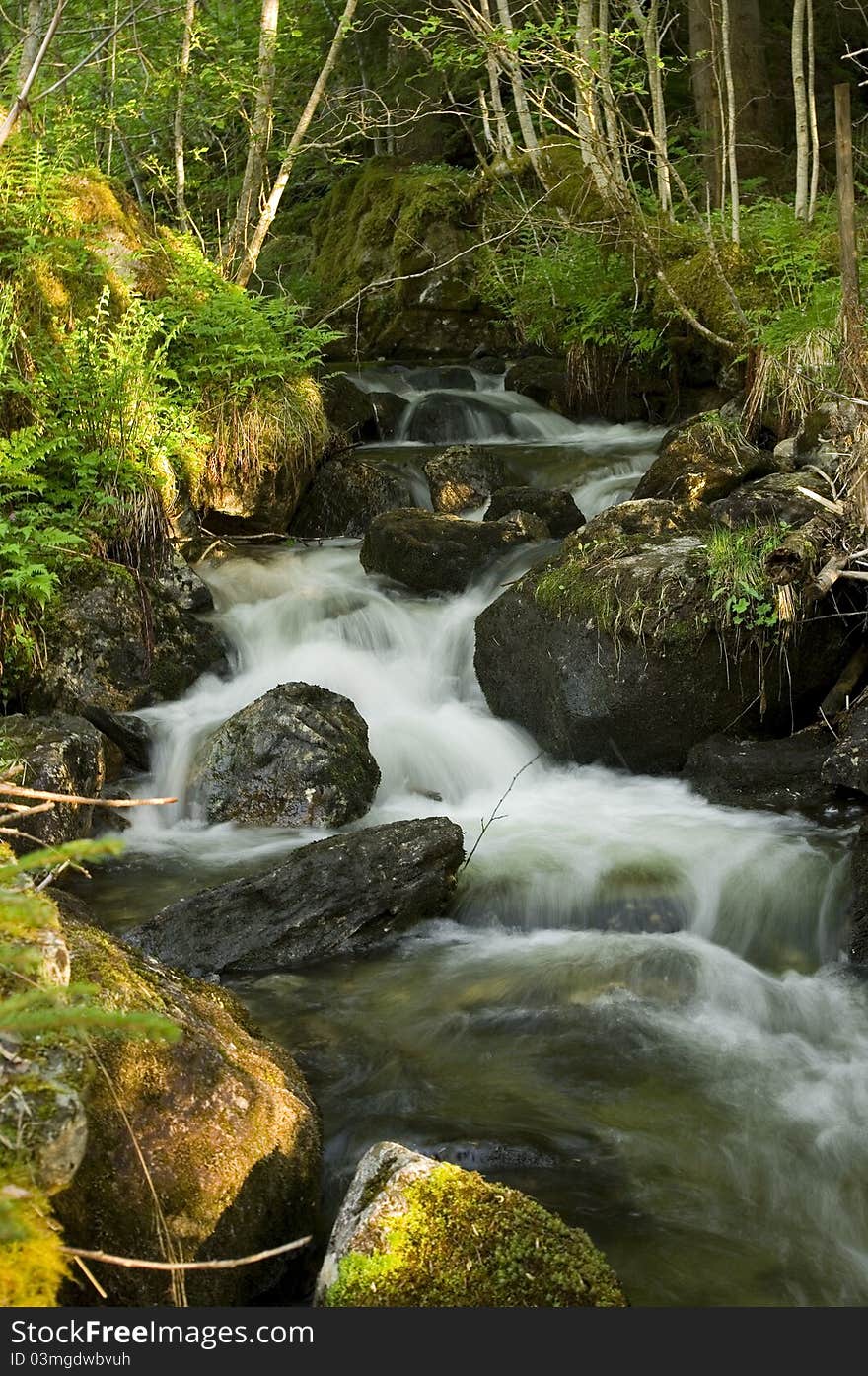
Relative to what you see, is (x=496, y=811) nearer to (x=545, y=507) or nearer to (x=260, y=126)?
(x=545, y=507)

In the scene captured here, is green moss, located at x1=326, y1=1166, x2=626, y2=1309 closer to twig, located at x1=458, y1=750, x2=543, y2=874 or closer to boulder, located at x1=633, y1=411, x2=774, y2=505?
twig, located at x1=458, y1=750, x2=543, y2=874

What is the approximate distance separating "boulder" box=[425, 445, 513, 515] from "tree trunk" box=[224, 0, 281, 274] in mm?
2843

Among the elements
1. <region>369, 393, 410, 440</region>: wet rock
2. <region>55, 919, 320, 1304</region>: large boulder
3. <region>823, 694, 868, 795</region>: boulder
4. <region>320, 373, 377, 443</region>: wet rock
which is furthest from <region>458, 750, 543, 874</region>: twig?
<region>369, 393, 410, 440</region>: wet rock

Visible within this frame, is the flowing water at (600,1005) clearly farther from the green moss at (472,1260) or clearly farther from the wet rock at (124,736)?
the green moss at (472,1260)

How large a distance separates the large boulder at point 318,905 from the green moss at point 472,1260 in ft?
8.18

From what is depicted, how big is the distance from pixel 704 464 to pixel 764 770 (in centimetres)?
313

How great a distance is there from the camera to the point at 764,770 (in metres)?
6.74

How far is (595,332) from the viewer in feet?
40.5

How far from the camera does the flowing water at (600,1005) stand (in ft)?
12.6

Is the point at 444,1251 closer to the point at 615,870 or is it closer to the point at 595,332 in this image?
the point at 615,870

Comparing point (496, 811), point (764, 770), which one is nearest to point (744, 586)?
point (764, 770)

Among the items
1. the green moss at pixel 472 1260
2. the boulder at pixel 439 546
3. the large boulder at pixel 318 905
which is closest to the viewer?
the green moss at pixel 472 1260

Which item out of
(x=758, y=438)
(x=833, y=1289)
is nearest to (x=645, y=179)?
(x=758, y=438)

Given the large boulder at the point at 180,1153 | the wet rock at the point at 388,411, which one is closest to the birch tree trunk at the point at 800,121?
the wet rock at the point at 388,411
